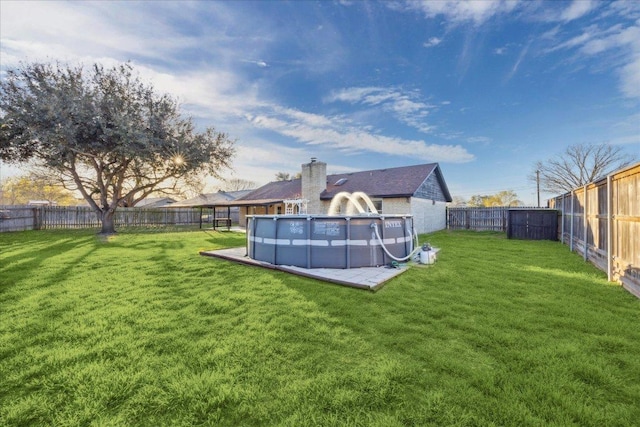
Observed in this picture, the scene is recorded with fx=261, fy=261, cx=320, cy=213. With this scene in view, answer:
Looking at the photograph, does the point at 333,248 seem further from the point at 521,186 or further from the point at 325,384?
the point at 521,186

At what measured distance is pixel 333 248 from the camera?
638 cm

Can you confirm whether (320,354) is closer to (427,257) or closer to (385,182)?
(427,257)

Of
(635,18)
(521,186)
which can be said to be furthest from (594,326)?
(521,186)

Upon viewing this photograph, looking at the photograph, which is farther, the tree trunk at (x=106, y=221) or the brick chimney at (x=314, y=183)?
the brick chimney at (x=314, y=183)

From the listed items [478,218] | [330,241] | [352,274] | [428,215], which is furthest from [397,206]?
[352,274]

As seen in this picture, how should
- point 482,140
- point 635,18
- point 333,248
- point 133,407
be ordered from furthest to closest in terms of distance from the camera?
point 482,140
point 635,18
point 333,248
point 133,407

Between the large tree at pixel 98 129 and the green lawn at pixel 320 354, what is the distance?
12.9 meters

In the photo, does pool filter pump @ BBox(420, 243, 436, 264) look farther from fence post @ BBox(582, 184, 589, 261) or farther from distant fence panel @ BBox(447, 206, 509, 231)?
distant fence panel @ BBox(447, 206, 509, 231)

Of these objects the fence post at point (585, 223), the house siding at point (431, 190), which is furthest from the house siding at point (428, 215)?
the fence post at point (585, 223)

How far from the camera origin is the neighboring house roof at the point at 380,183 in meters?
16.5

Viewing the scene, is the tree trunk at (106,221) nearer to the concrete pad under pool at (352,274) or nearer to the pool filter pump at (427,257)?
the concrete pad under pool at (352,274)

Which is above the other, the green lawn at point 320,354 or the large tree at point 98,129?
the large tree at point 98,129

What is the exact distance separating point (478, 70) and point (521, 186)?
31071mm

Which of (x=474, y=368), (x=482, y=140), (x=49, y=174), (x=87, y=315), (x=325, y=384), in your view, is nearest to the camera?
(x=325, y=384)
